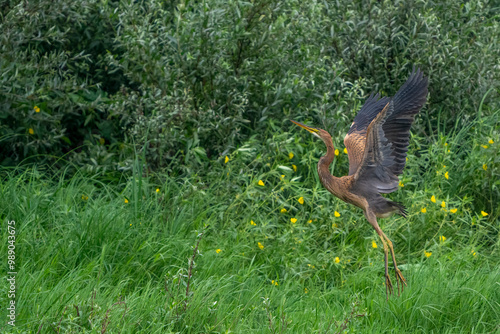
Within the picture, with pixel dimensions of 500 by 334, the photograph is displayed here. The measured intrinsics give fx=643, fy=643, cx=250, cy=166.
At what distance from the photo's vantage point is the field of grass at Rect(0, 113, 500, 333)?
3283 millimetres

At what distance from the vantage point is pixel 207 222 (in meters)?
4.31

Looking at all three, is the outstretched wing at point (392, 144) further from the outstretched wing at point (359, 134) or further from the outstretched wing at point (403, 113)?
the outstretched wing at point (359, 134)

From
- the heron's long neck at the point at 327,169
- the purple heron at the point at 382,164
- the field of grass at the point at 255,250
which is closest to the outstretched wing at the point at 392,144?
the purple heron at the point at 382,164

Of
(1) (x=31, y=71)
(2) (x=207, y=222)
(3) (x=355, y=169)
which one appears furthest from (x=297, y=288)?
(1) (x=31, y=71)

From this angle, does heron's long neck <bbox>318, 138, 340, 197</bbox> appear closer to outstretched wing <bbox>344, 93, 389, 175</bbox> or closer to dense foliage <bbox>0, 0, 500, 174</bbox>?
outstretched wing <bbox>344, 93, 389, 175</bbox>

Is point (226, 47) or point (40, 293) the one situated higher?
point (226, 47)

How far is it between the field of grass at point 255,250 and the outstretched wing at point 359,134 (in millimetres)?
709

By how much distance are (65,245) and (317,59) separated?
2.62 metres

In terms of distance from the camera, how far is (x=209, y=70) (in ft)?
16.4

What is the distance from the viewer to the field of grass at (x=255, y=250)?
328cm

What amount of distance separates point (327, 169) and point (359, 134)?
713 mm

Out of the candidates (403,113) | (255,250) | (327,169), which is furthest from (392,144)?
(255,250)

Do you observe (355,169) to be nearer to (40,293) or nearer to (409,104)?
(409,104)

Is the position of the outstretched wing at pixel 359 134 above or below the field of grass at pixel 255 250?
above
